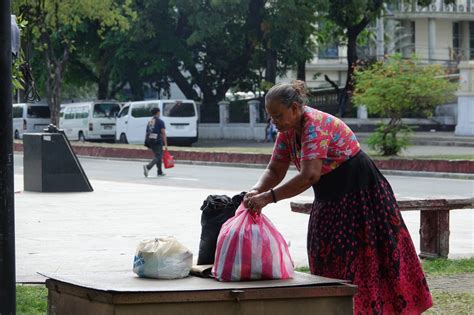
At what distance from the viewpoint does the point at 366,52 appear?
67312 mm

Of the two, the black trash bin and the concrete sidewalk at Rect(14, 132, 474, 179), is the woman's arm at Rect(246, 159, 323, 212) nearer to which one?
the black trash bin

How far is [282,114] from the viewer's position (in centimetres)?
613

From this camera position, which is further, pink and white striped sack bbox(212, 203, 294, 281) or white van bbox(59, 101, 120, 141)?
white van bbox(59, 101, 120, 141)

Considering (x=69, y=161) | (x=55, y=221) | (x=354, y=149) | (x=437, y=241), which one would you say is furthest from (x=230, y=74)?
(x=354, y=149)

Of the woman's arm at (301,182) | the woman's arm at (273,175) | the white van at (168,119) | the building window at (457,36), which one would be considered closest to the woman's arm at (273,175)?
the woman's arm at (273,175)

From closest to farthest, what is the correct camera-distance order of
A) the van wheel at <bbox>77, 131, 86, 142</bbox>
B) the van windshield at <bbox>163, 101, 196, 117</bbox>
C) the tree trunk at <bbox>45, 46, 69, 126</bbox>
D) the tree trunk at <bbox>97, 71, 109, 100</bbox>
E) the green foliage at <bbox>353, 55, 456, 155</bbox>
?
1. the green foliage at <bbox>353, 55, 456, 155</bbox>
2. the tree trunk at <bbox>45, 46, 69, 126</bbox>
3. the van windshield at <bbox>163, 101, 196, 117</bbox>
4. the van wheel at <bbox>77, 131, 86, 142</bbox>
5. the tree trunk at <bbox>97, 71, 109, 100</bbox>

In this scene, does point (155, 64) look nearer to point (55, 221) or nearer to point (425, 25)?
point (425, 25)

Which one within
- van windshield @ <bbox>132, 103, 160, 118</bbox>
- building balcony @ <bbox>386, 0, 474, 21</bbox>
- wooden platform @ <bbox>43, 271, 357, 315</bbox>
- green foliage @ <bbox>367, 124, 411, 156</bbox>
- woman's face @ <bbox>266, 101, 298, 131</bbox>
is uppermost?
building balcony @ <bbox>386, 0, 474, 21</bbox>

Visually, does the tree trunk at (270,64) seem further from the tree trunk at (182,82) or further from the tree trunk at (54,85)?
the tree trunk at (54,85)

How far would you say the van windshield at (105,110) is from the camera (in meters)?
49.6

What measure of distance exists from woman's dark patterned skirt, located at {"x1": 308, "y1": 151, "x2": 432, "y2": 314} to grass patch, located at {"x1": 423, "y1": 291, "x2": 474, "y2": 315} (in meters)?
1.78

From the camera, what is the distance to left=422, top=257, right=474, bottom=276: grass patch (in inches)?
403

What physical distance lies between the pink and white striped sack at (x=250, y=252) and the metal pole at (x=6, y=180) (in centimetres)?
110

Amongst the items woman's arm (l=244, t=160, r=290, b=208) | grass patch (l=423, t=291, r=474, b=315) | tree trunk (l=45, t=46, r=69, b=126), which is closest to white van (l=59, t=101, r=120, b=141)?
tree trunk (l=45, t=46, r=69, b=126)
